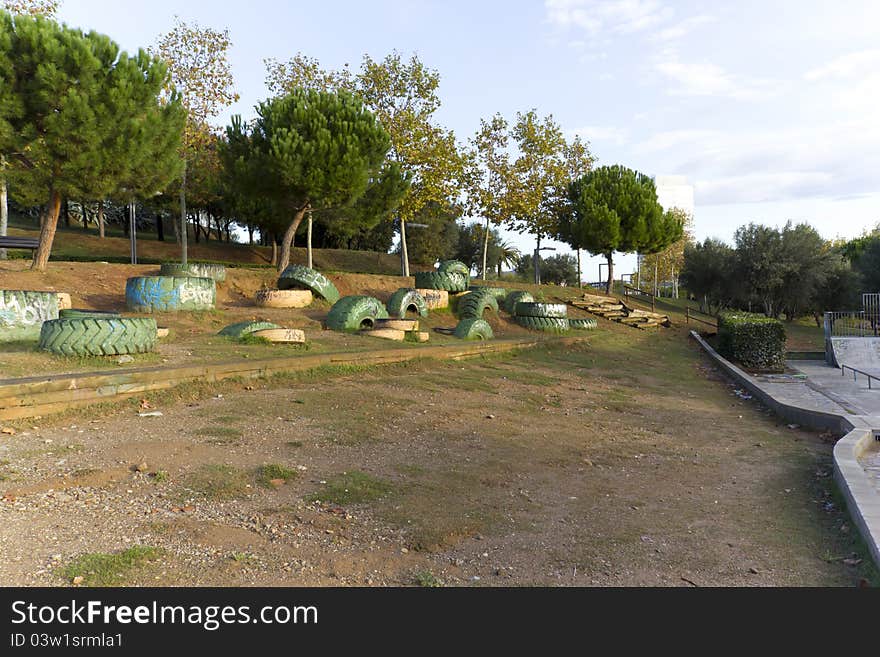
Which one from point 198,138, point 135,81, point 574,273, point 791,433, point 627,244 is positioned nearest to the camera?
point 791,433

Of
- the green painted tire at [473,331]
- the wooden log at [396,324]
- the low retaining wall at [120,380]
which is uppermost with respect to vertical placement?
the wooden log at [396,324]

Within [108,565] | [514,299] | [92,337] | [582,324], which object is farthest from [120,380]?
[582,324]

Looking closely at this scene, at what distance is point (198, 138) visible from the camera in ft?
84.4

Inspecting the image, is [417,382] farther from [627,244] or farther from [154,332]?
[627,244]

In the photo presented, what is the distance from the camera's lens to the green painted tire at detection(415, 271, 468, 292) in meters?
22.0

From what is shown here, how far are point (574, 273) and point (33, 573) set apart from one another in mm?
67968

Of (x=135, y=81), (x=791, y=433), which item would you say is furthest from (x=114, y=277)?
(x=791, y=433)

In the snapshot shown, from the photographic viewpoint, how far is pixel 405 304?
17.9 meters

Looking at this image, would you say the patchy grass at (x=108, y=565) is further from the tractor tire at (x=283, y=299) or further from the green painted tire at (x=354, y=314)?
the tractor tire at (x=283, y=299)

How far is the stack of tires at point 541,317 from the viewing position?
66.3 feet

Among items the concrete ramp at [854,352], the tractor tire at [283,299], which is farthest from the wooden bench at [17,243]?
the concrete ramp at [854,352]

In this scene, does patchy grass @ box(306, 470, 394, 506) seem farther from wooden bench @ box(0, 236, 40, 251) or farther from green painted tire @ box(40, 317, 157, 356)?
wooden bench @ box(0, 236, 40, 251)

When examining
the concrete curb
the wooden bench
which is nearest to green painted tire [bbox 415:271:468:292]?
the concrete curb

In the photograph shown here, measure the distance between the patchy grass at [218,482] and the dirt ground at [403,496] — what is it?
21 mm
